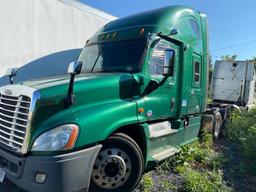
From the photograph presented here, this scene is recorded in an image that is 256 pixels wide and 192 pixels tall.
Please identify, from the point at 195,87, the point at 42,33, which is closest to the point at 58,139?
the point at 195,87

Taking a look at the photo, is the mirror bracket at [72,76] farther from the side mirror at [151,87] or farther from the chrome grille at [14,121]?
the side mirror at [151,87]

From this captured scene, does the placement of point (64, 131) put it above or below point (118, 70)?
below

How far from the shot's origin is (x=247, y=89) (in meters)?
12.4

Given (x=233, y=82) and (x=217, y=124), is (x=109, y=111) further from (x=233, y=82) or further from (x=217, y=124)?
(x=233, y=82)

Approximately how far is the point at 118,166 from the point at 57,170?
1.01m

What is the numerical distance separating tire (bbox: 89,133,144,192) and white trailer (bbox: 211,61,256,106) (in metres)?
9.30

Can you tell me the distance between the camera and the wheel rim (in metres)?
3.92

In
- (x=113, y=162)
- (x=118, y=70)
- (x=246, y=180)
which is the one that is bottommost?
(x=246, y=180)

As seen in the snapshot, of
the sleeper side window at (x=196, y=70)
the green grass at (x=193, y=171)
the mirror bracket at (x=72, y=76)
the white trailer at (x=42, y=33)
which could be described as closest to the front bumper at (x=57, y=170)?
the mirror bracket at (x=72, y=76)

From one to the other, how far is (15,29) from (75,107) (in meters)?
4.48

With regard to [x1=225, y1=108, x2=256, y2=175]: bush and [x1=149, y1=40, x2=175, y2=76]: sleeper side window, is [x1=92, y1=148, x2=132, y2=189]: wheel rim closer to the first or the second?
[x1=149, y1=40, x2=175, y2=76]: sleeper side window

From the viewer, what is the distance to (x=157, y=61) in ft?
15.9

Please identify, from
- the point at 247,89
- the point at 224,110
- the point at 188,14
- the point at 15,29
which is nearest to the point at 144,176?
the point at 188,14

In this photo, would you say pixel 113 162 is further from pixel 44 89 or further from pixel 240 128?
pixel 240 128
